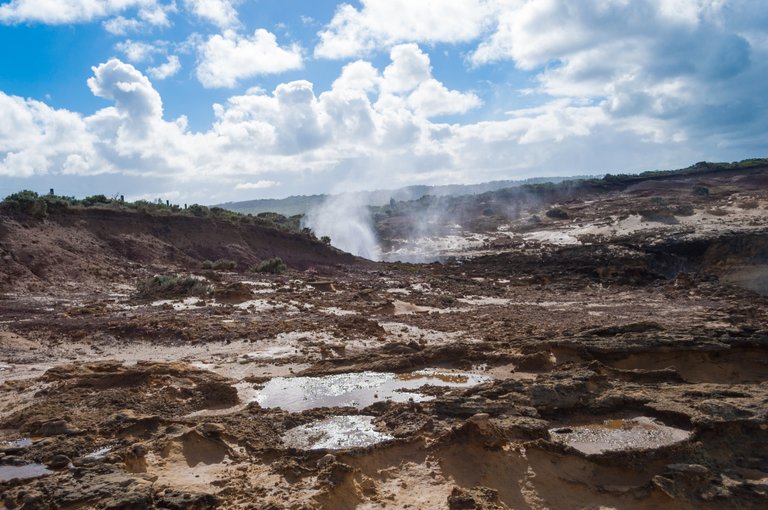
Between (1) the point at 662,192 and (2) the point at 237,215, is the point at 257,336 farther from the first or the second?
(1) the point at 662,192

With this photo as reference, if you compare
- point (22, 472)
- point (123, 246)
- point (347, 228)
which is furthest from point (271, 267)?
point (22, 472)

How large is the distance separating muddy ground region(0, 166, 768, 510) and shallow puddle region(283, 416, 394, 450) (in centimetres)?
3

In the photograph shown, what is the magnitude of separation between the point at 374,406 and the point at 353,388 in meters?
1.08

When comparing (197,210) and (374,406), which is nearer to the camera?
(374,406)

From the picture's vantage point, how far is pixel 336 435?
5.97 meters

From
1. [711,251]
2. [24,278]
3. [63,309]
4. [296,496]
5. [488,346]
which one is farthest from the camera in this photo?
[711,251]

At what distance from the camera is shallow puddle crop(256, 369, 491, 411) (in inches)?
285

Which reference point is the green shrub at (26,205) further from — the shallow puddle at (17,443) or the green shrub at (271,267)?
the shallow puddle at (17,443)

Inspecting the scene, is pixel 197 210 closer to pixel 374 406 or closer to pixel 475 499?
pixel 374 406

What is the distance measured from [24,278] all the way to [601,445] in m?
17.6

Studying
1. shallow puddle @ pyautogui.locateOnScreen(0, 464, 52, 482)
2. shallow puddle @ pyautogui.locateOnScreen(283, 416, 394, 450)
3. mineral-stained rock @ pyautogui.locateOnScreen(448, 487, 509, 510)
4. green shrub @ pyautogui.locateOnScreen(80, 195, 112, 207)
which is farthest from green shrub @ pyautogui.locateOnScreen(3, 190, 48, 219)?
mineral-stained rock @ pyautogui.locateOnScreen(448, 487, 509, 510)

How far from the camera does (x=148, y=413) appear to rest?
6641 millimetres

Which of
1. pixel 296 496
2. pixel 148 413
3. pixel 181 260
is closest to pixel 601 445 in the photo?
pixel 296 496

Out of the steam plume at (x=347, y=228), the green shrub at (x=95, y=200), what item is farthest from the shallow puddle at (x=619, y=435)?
the steam plume at (x=347, y=228)
